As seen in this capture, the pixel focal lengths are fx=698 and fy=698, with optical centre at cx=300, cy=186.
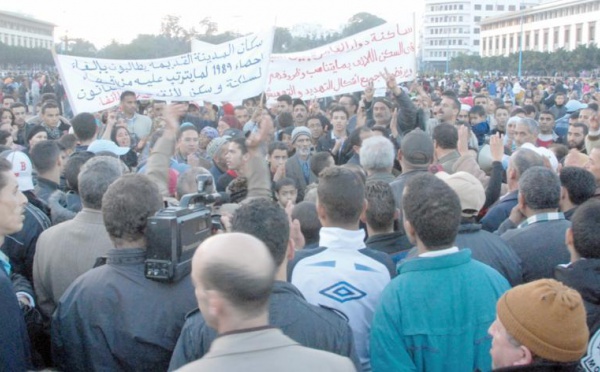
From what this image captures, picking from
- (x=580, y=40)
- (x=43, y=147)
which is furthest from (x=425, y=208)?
(x=580, y=40)

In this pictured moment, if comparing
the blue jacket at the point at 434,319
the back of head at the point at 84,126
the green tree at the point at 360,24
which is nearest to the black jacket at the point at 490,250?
the blue jacket at the point at 434,319

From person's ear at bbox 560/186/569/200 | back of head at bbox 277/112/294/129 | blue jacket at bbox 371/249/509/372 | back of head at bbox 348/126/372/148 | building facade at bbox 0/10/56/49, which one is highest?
building facade at bbox 0/10/56/49

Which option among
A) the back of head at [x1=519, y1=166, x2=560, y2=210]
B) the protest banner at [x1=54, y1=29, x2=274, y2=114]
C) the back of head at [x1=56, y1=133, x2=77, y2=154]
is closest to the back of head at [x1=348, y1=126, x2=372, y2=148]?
the protest banner at [x1=54, y1=29, x2=274, y2=114]

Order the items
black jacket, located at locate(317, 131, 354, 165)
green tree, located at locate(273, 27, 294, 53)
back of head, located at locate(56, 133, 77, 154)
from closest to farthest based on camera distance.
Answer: back of head, located at locate(56, 133, 77, 154) → black jacket, located at locate(317, 131, 354, 165) → green tree, located at locate(273, 27, 294, 53)

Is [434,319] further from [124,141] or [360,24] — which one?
[360,24]

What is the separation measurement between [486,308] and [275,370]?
1326mm

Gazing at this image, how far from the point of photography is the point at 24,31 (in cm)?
10188

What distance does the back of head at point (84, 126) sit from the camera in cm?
705

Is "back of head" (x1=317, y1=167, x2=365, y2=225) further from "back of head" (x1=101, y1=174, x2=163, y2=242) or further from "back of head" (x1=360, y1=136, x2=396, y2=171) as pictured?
"back of head" (x1=360, y1=136, x2=396, y2=171)

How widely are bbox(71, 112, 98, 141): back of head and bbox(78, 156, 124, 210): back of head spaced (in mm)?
3500

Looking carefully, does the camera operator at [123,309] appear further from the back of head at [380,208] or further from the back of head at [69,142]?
the back of head at [69,142]

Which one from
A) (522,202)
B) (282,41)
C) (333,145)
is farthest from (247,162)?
(282,41)

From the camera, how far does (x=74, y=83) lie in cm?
918

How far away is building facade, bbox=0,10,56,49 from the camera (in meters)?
93.2
